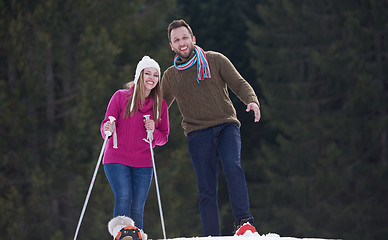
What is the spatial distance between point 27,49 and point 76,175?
3.19 metres

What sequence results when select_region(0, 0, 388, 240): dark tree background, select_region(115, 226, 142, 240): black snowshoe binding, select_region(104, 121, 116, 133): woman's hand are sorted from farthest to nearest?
select_region(0, 0, 388, 240): dark tree background, select_region(104, 121, 116, 133): woman's hand, select_region(115, 226, 142, 240): black snowshoe binding

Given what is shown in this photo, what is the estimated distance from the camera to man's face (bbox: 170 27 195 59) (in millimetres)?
4805

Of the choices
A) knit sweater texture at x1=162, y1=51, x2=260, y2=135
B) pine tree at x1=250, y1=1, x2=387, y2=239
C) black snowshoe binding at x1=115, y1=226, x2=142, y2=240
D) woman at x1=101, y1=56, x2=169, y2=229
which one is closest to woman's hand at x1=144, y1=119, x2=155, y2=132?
woman at x1=101, y1=56, x2=169, y2=229

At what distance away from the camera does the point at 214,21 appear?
19.7m

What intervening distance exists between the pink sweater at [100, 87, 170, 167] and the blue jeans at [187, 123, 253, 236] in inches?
14.3

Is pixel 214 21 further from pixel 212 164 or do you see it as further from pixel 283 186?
pixel 212 164

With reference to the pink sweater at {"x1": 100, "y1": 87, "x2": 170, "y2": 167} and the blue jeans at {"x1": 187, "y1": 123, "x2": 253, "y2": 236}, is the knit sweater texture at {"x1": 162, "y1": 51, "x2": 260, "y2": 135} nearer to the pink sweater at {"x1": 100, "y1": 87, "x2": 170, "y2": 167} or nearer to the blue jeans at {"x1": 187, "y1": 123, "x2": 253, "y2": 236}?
the blue jeans at {"x1": 187, "y1": 123, "x2": 253, "y2": 236}

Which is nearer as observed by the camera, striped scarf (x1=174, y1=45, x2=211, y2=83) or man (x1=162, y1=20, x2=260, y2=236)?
man (x1=162, y1=20, x2=260, y2=236)

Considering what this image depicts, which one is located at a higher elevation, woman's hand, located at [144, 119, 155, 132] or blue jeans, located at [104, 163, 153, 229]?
woman's hand, located at [144, 119, 155, 132]

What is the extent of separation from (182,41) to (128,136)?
791 mm

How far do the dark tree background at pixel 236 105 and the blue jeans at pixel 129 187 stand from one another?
33.9 feet

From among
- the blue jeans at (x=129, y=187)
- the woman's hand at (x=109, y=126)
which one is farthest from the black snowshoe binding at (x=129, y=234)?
the woman's hand at (x=109, y=126)

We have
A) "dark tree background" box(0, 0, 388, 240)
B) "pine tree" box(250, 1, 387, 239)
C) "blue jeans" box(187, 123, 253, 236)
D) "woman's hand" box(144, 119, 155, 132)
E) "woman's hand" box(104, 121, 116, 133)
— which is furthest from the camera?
"pine tree" box(250, 1, 387, 239)

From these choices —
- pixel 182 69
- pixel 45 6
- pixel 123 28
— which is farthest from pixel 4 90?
pixel 182 69
